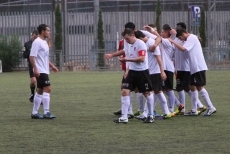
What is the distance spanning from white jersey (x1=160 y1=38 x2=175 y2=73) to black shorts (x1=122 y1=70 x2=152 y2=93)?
4.74 ft

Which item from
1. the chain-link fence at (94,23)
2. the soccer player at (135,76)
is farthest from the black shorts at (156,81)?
the chain-link fence at (94,23)

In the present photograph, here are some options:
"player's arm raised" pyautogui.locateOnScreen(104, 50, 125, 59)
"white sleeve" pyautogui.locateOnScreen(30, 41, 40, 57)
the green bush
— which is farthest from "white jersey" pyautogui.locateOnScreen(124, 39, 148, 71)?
the green bush

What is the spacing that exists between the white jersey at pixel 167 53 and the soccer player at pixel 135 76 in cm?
141

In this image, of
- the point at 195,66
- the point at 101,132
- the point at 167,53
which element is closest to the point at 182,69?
the point at 195,66

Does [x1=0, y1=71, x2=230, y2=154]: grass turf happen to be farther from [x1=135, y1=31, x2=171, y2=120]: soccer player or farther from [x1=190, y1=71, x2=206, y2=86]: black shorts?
[x1=190, y1=71, x2=206, y2=86]: black shorts

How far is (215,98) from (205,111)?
12.0 feet

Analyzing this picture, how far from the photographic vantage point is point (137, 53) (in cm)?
1336

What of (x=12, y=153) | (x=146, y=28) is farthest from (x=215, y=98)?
(x=12, y=153)

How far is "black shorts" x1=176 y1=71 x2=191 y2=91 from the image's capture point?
15.2 meters

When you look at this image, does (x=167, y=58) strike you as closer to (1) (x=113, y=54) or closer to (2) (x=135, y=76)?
(1) (x=113, y=54)

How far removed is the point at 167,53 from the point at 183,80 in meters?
0.70

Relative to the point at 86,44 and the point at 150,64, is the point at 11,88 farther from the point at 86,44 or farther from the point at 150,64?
the point at 86,44

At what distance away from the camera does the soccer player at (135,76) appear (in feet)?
43.8

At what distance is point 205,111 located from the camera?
15.8 meters
